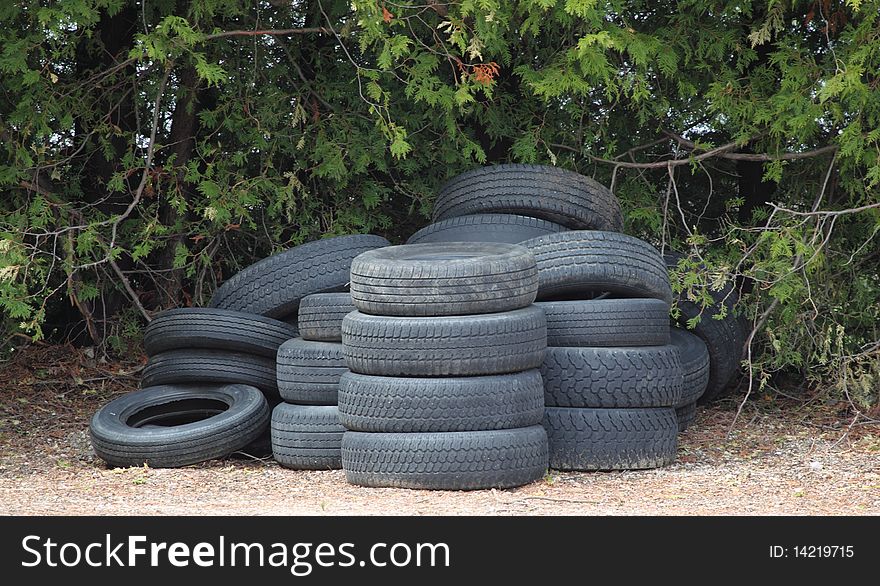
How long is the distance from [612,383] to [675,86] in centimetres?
342

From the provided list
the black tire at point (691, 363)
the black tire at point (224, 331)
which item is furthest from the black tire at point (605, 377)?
the black tire at point (224, 331)

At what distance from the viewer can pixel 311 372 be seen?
285 inches

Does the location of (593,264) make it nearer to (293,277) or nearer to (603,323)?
(603,323)

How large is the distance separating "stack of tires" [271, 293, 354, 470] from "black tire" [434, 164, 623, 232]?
4.92ft

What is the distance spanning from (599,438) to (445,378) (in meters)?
1.16

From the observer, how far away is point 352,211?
9445 mm

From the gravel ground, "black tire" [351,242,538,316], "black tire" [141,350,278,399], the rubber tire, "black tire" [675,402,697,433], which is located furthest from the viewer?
the rubber tire

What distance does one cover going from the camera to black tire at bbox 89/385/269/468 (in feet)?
23.9

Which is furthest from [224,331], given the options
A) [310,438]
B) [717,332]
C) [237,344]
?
[717,332]

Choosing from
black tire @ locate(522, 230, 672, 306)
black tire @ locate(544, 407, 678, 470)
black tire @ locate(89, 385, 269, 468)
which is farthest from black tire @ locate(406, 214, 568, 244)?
black tire @ locate(89, 385, 269, 468)

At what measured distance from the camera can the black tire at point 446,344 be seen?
20.6 ft

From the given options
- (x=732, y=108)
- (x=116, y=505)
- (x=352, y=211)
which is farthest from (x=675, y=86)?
(x=116, y=505)

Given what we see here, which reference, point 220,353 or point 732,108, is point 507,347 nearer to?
point 220,353

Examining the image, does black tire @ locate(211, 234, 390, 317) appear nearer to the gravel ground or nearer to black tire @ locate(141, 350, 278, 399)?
black tire @ locate(141, 350, 278, 399)
